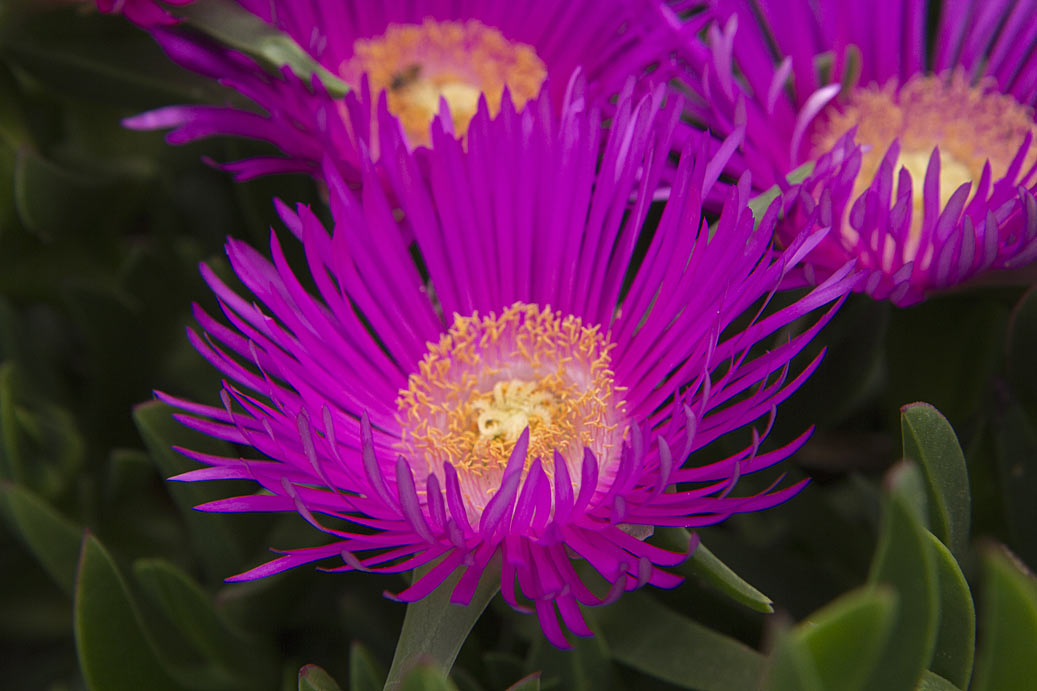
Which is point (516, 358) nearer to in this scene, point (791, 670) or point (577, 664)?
point (577, 664)

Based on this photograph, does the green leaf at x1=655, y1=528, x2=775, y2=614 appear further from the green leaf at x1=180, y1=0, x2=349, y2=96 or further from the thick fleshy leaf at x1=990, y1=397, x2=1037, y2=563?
the green leaf at x1=180, y1=0, x2=349, y2=96

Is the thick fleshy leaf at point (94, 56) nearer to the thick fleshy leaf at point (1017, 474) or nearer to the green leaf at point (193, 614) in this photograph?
the green leaf at point (193, 614)

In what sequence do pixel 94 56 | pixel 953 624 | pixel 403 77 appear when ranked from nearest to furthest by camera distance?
pixel 953 624 < pixel 94 56 < pixel 403 77

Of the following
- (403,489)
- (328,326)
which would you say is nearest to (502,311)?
(328,326)

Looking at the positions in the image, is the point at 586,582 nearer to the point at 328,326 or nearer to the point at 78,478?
the point at 328,326

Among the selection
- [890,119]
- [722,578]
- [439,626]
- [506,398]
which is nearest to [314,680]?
[439,626]

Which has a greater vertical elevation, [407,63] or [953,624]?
[407,63]
